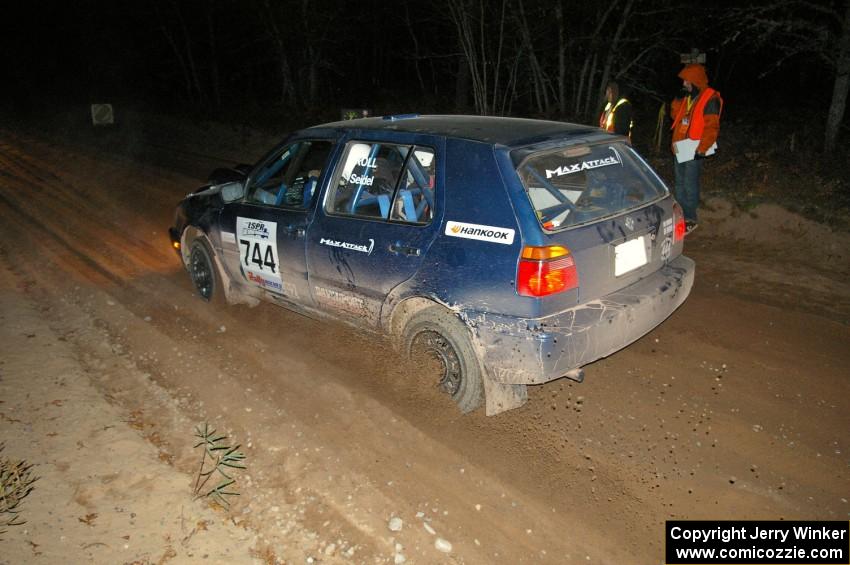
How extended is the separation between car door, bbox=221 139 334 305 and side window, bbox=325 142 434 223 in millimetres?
214

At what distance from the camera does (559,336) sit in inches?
138

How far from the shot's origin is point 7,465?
365 centimetres

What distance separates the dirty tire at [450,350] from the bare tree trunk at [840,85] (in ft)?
26.9

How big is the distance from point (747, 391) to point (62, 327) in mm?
5879

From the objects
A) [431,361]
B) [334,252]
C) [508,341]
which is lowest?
[431,361]

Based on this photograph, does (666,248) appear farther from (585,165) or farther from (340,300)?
(340,300)

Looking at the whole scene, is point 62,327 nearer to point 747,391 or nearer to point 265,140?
point 747,391

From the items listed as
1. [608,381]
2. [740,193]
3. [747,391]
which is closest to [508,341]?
[608,381]

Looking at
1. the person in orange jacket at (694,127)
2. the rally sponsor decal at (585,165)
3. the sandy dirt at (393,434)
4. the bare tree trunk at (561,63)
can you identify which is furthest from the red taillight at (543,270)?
the bare tree trunk at (561,63)

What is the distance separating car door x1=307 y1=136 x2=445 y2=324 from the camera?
4023mm

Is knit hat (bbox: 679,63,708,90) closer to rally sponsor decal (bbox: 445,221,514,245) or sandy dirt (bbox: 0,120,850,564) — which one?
sandy dirt (bbox: 0,120,850,564)

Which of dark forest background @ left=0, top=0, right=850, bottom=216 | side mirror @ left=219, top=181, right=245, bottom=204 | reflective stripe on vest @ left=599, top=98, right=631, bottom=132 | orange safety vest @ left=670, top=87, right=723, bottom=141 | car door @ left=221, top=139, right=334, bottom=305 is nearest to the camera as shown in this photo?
car door @ left=221, top=139, right=334, bottom=305

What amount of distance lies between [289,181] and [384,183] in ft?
3.36

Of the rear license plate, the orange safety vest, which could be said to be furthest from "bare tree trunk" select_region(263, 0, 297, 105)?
the rear license plate
